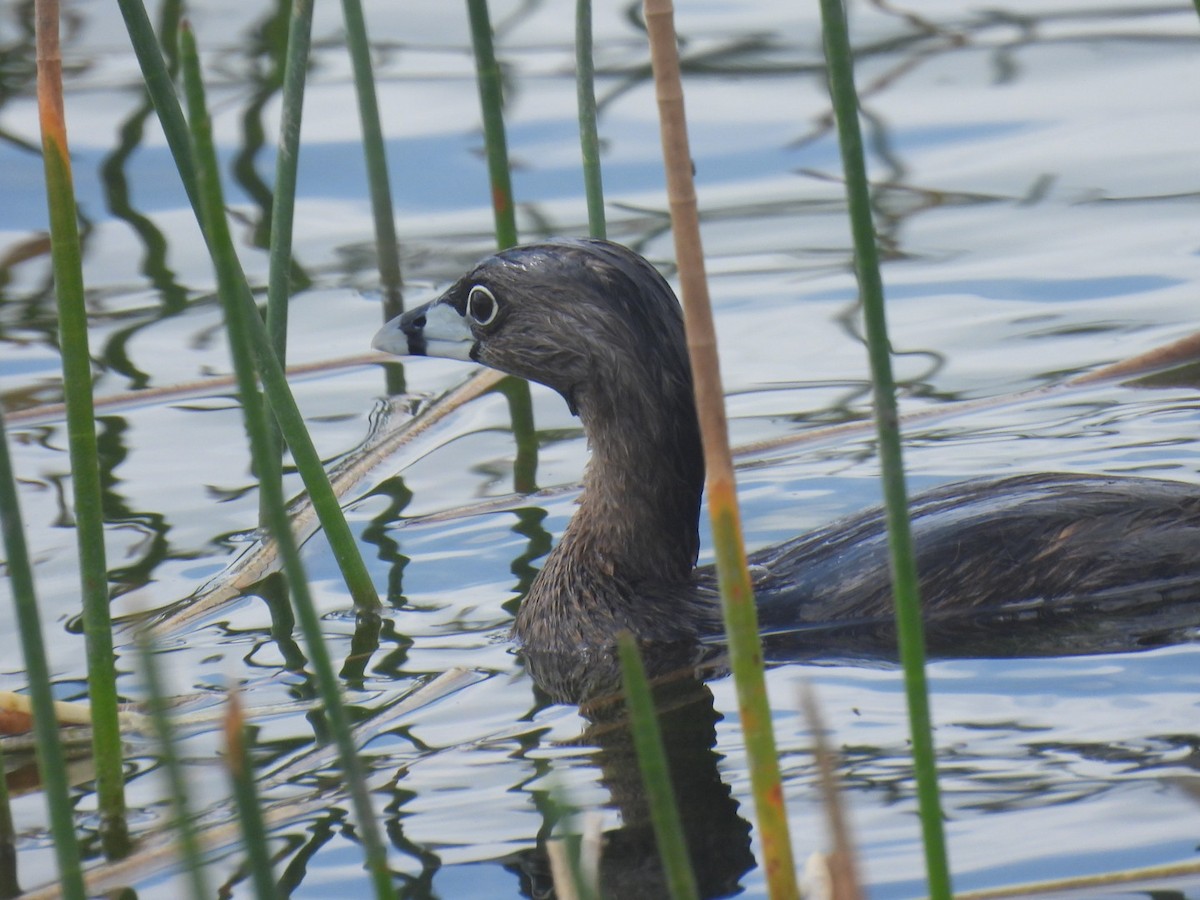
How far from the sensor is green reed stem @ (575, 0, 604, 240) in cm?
549

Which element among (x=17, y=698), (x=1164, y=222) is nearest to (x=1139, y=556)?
(x=17, y=698)

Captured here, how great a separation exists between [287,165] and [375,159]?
246cm

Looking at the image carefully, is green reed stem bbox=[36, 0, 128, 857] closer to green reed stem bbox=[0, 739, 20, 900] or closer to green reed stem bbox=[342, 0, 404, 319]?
green reed stem bbox=[0, 739, 20, 900]

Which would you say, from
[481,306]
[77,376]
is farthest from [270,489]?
[481,306]

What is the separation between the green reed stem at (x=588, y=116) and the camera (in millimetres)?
5488

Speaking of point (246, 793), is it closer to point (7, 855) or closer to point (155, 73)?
point (7, 855)

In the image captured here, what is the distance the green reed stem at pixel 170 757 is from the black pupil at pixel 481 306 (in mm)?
3342

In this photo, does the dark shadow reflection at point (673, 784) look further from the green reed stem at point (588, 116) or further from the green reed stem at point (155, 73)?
the green reed stem at point (155, 73)

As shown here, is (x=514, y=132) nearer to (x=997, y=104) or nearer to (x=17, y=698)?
(x=997, y=104)

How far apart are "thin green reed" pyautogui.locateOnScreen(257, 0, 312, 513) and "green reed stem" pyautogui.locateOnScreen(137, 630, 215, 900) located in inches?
107

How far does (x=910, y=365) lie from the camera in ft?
24.0

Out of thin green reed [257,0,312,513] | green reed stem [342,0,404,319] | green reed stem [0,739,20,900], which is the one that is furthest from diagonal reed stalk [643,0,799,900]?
green reed stem [342,0,404,319]

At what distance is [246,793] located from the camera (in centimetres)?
234

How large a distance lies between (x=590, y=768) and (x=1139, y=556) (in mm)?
1639
